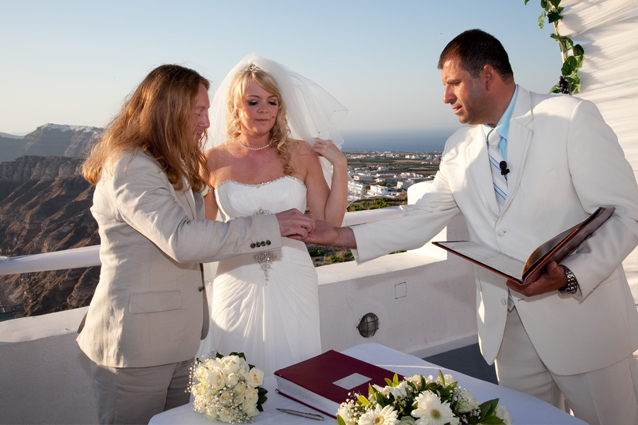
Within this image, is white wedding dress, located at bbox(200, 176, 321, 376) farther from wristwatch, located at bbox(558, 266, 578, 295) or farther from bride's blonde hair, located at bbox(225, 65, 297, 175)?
wristwatch, located at bbox(558, 266, 578, 295)

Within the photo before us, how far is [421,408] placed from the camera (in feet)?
2.88

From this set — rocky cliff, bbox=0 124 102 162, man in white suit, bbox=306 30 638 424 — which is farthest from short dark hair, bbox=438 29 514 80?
rocky cliff, bbox=0 124 102 162

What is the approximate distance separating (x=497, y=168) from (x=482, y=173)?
66 millimetres

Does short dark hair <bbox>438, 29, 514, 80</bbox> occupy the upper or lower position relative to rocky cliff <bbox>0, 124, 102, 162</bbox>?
upper

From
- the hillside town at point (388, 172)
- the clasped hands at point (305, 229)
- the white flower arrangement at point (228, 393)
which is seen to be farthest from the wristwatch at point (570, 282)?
the hillside town at point (388, 172)

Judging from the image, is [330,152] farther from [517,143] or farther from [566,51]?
[566,51]

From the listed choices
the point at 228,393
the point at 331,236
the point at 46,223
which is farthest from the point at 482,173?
the point at 46,223

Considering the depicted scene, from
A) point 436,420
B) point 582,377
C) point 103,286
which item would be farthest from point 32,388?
point 582,377

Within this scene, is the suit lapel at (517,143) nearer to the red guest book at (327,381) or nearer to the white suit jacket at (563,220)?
the white suit jacket at (563,220)

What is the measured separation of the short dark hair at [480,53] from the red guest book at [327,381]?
1198 millimetres

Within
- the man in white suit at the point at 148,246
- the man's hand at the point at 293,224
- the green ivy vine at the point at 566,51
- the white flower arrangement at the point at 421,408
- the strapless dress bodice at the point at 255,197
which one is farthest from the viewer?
the green ivy vine at the point at 566,51

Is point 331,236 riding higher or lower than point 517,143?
lower

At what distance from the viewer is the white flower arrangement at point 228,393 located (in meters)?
1.13

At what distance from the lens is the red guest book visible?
3.78 feet
